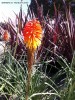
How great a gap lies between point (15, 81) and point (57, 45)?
137 cm

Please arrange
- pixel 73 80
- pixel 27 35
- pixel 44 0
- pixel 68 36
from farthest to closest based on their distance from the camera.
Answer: pixel 44 0
pixel 68 36
pixel 73 80
pixel 27 35

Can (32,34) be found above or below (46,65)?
above

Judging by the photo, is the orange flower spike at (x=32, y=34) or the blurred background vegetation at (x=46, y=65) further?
the blurred background vegetation at (x=46, y=65)

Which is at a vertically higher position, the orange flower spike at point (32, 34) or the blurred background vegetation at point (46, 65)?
the orange flower spike at point (32, 34)

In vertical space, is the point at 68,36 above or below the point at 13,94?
above

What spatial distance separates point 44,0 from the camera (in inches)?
934

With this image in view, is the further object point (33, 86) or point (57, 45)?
point (57, 45)

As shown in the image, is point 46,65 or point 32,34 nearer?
point 32,34

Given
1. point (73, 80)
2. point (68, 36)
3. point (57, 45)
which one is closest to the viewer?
point (73, 80)

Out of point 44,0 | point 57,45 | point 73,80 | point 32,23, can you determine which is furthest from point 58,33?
point 44,0

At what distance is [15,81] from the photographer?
250 cm

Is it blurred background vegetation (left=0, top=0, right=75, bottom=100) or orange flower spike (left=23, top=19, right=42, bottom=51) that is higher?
orange flower spike (left=23, top=19, right=42, bottom=51)

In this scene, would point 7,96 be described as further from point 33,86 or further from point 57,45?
point 57,45

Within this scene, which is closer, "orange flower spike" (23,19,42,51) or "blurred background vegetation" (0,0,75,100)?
"orange flower spike" (23,19,42,51)
